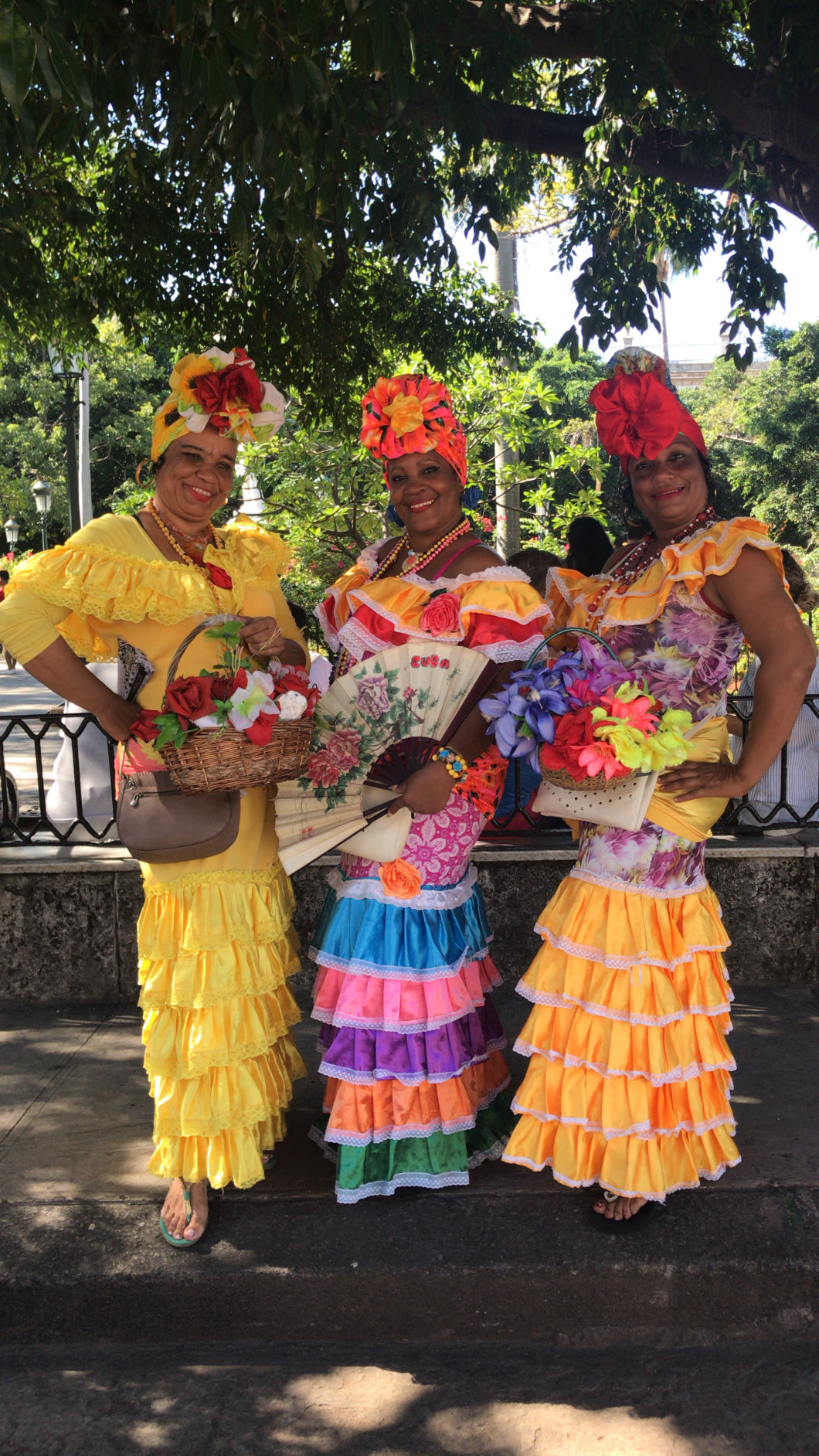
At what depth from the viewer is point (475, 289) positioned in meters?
9.26

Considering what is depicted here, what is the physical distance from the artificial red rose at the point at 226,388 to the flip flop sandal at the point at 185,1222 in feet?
7.35

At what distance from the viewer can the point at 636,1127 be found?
9.86 feet

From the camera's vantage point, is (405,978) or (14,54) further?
(405,978)

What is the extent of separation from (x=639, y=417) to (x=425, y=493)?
0.64 metres

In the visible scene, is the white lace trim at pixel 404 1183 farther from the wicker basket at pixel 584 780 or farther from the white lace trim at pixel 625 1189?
the wicker basket at pixel 584 780

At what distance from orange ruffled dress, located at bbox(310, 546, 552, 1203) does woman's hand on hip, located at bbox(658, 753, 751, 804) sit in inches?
18.7

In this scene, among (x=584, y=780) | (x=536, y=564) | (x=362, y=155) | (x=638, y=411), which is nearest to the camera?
(x=584, y=780)

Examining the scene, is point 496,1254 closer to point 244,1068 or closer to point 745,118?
point 244,1068

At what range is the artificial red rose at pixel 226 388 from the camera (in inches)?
119

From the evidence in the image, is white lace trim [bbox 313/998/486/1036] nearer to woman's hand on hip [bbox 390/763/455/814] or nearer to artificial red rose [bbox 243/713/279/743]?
woman's hand on hip [bbox 390/763/455/814]

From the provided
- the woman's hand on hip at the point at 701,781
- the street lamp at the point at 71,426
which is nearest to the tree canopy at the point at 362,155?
the woman's hand on hip at the point at 701,781

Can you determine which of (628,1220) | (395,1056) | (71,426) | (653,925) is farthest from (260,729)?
(71,426)

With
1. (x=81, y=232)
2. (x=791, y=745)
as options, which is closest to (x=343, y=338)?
(x=81, y=232)

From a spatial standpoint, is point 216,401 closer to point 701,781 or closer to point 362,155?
point 701,781
